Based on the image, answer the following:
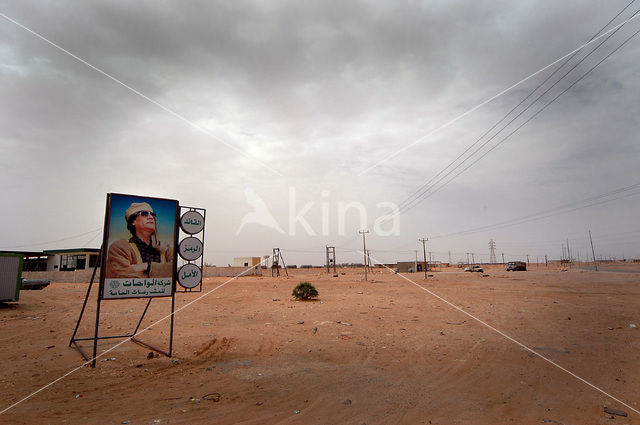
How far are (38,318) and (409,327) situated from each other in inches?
644

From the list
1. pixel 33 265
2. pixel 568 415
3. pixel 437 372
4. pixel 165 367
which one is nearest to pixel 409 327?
pixel 437 372

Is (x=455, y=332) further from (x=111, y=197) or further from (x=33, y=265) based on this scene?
(x=33, y=265)

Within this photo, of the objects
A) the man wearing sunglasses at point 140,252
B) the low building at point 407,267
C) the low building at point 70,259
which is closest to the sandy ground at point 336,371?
the man wearing sunglasses at point 140,252

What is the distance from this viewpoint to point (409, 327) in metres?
12.9

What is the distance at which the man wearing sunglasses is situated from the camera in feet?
28.8

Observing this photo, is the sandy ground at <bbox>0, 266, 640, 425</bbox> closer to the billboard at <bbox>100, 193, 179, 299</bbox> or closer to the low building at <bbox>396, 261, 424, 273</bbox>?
the billboard at <bbox>100, 193, 179, 299</bbox>

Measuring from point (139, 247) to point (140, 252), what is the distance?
14 centimetres

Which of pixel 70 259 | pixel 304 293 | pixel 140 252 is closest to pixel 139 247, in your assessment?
pixel 140 252

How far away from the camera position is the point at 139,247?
9.12 meters

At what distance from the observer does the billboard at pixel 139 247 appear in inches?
342

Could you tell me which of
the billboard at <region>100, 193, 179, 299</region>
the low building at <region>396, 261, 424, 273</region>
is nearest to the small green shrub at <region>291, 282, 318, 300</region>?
the billboard at <region>100, 193, 179, 299</region>

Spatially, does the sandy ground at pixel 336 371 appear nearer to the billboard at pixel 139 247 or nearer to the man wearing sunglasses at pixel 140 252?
the billboard at pixel 139 247

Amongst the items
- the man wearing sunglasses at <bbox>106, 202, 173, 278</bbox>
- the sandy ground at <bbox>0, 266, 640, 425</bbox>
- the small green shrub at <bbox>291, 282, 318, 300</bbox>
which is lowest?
the sandy ground at <bbox>0, 266, 640, 425</bbox>

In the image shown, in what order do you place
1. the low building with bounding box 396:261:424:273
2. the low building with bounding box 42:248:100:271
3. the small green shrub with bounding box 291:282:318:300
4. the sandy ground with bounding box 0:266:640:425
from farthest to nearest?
the low building with bounding box 396:261:424:273
the low building with bounding box 42:248:100:271
the small green shrub with bounding box 291:282:318:300
the sandy ground with bounding box 0:266:640:425
